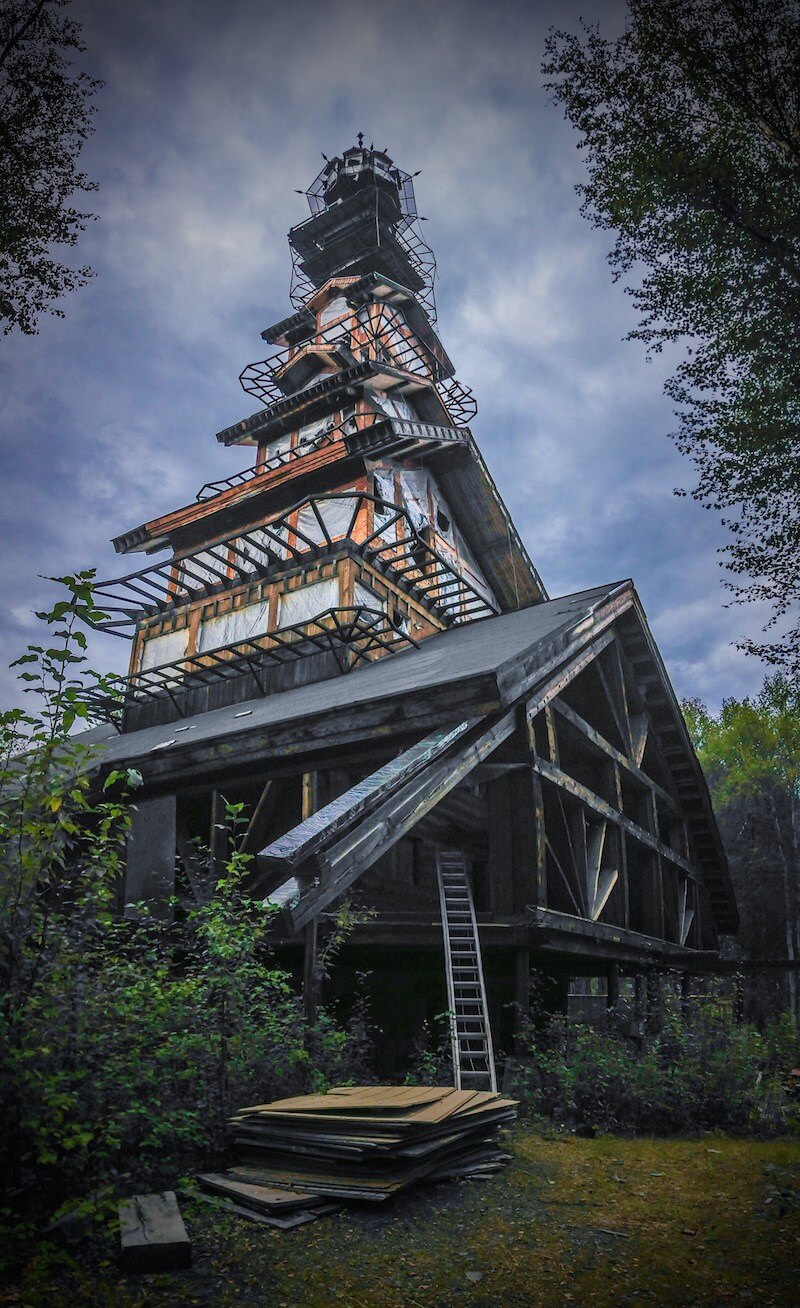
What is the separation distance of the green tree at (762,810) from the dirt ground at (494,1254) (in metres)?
22.7

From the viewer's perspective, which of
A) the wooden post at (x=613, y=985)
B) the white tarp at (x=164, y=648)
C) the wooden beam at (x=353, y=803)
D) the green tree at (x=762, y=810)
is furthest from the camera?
the green tree at (x=762, y=810)

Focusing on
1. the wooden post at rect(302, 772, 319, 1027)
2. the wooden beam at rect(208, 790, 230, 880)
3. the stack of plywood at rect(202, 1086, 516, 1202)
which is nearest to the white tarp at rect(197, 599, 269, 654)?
the wooden beam at rect(208, 790, 230, 880)

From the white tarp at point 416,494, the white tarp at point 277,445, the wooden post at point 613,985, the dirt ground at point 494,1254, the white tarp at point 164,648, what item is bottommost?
the dirt ground at point 494,1254

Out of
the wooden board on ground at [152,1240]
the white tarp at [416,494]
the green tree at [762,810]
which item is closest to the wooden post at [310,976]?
the wooden board on ground at [152,1240]

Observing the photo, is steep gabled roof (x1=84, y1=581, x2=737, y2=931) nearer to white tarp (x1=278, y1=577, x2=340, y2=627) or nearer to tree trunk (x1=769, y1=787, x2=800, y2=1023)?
white tarp (x1=278, y1=577, x2=340, y2=627)

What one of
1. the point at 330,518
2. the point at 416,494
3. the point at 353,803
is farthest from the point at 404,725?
the point at 416,494

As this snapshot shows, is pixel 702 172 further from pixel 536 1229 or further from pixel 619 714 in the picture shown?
pixel 536 1229

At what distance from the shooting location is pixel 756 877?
2928cm

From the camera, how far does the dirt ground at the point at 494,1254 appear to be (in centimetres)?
321

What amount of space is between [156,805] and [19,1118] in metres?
6.73

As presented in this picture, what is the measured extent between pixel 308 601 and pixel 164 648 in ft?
13.3

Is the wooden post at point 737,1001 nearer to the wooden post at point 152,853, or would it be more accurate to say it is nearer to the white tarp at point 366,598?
the white tarp at point 366,598

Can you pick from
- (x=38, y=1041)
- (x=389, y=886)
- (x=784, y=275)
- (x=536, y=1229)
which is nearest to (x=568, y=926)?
(x=389, y=886)

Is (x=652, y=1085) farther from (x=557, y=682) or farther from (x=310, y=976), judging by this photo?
(x=557, y=682)
